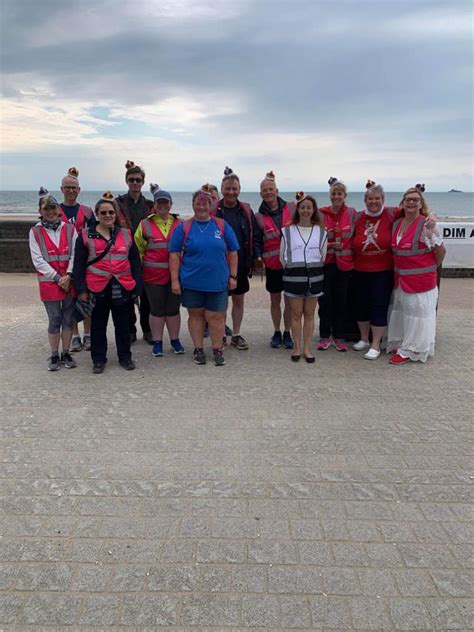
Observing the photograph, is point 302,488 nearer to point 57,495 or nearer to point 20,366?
point 57,495

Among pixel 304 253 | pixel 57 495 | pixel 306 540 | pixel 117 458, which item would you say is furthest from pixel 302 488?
pixel 304 253

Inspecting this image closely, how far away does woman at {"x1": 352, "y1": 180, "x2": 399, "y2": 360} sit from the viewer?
540cm

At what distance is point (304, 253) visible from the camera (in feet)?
17.2

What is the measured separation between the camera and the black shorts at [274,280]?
5820 mm

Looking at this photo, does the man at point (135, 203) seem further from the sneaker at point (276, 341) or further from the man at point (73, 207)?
the sneaker at point (276, 341)

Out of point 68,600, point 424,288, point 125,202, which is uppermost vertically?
point 125,202

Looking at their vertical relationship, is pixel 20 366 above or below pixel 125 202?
below

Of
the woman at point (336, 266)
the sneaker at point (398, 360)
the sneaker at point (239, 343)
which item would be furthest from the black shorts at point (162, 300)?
the sneaker at point (398, 360)

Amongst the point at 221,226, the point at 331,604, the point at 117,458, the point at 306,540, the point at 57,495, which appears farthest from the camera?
the point at 221,226

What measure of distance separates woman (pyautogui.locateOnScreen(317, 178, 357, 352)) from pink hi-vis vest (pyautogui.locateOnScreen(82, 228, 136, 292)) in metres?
2.22

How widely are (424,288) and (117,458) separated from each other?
3.60m

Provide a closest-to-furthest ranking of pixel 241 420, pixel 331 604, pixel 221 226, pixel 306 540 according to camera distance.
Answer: pixel 331 604
pixel 306 540
pixel 241 420
pixel 221 226

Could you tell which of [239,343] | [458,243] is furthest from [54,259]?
[458,243]

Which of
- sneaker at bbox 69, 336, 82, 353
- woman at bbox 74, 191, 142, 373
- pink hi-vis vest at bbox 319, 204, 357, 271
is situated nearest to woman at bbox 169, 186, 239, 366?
woman at bbox 74, 191, 142, 373
